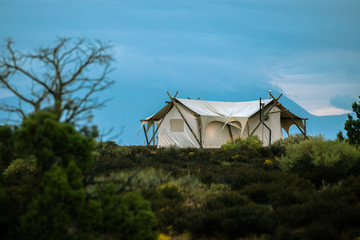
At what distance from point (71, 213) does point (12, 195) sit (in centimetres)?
134

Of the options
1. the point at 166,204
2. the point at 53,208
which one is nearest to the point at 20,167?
the point at 166,204

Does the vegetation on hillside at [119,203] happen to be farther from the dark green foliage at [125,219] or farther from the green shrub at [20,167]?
the green shrub at [20,167]

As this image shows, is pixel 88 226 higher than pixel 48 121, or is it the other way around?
pixel 48 121

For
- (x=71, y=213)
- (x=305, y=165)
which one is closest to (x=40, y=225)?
(x=71, y=213)

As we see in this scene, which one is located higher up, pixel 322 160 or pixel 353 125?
pixel 353 125

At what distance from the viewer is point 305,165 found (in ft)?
31.7

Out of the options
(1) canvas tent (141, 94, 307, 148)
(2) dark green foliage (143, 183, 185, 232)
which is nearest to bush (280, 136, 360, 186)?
(2) dark green foliage (143, 183, 185, 232)

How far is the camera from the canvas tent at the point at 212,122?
23.4 metres

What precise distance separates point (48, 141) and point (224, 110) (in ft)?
71.8

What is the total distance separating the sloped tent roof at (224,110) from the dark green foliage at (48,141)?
60.5 ft

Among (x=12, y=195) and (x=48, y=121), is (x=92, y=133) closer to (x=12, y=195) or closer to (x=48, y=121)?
(x=48, y=121)

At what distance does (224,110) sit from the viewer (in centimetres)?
2586

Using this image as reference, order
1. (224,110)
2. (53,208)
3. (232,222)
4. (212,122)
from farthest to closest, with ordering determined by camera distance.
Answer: (224,110), (212,122), (232,222), (53,208)

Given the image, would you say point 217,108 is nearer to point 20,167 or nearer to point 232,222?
point 20,167
